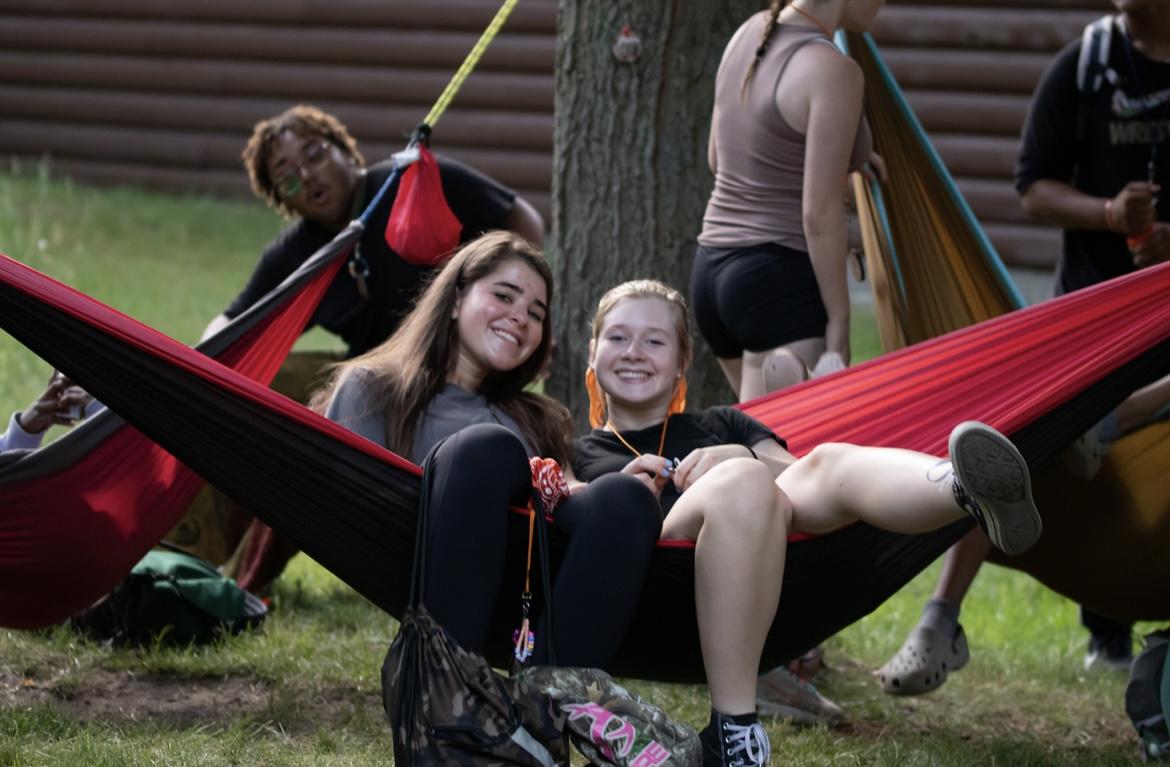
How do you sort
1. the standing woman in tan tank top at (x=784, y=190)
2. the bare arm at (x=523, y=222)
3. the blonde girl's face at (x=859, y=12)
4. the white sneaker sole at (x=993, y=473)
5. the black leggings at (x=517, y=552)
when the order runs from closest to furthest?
1. the white sneaker sole at (x=993, y=473)
2. the black leggings at (x=517, y=552)
3. the standing woman in tan tank top at (x=784, y=190)
4. the blonde girl's face at (x=859, y=12)
5. the bare arm at (x=523, y=222)

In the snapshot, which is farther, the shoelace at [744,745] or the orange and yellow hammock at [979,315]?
the orange and yellow hammock at [979,315]

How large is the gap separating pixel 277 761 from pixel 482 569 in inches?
25.5

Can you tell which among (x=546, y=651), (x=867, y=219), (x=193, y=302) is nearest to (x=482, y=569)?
(x=546, y=651)


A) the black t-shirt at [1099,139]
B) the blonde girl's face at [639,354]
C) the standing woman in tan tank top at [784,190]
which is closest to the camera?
the blonde girl's face at [639,354]

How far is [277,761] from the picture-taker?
2615mm

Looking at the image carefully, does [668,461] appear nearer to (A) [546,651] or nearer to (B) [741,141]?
(A) [546,651]

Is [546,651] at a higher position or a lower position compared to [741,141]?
lower

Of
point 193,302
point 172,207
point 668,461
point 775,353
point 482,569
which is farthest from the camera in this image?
point 172,207

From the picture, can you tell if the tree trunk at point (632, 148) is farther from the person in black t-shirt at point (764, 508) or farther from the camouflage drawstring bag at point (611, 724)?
the camouflage drawstring bag at point (611, 724)

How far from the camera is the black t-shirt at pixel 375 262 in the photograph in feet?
12.0

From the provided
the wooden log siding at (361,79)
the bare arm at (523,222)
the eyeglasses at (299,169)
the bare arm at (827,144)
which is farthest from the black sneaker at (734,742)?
the wooden log siding at (361,79)

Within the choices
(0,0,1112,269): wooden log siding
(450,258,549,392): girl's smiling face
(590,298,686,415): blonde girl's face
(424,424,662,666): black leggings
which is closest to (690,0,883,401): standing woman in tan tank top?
(590,298,686,415): blonde girl's face

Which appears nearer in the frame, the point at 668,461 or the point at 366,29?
the point at 668,461

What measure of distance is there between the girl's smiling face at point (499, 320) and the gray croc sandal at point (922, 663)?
97 cm
